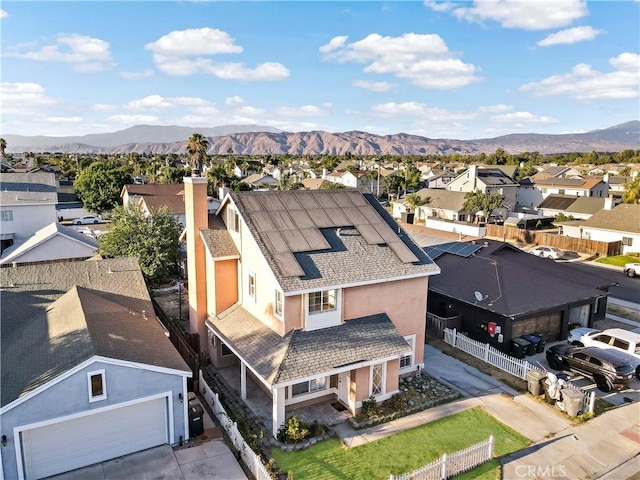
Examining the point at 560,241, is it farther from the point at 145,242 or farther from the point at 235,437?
the point at 235,437

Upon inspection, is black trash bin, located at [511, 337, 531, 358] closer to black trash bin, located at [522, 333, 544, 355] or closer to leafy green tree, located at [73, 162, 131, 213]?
black trash bin, located at [522, 333, 544, 355]

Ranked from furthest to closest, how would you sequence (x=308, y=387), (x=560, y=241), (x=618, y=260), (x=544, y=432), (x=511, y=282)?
(x=560, y=241)
(x=618, y=260)
(x=511, y=282)
(x=308, y=387)
(x=544, y=432)

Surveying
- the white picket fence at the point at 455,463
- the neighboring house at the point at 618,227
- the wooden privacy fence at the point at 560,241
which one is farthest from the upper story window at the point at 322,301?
the neighboring house at the point at 618,227

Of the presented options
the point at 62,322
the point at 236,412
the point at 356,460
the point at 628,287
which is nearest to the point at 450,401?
the point at 356,460

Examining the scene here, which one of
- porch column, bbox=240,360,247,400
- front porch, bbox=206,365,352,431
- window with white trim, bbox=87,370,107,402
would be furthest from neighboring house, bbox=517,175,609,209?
window with white trim, bbox=87,370,107,402

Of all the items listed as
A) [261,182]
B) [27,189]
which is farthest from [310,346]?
[261,182]

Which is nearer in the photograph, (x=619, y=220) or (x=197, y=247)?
(x=197, y=247)

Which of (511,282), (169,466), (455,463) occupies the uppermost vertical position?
(511,282)

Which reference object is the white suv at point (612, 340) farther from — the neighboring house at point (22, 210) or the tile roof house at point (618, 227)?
the neighboring house at point (22, 210)
